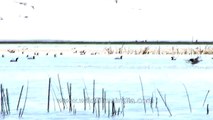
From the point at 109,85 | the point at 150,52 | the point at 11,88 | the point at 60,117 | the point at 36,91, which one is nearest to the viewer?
the point at 60,117

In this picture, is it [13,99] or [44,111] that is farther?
[13,99]

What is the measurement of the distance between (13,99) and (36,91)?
4.30 meters

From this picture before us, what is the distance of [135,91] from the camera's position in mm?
32906

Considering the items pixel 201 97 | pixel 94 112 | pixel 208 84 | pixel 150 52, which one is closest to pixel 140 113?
pixel 94 112

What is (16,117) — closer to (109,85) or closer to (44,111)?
(44,111)

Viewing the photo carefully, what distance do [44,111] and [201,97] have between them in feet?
27.6

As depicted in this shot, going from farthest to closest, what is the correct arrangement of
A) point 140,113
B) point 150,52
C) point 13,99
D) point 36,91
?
Answer: point 150,52 → point 36,91 → point 13,99 → point 140,113

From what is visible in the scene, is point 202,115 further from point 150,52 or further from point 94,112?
point 150,52

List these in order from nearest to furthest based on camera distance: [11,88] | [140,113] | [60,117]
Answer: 1. [60,117]
2. [140,113]
3. [11,88]

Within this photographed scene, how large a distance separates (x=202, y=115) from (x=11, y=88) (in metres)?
14.8

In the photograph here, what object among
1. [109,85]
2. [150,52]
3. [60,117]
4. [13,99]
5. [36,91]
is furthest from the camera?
[150,52]

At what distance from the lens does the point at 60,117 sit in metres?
21.5

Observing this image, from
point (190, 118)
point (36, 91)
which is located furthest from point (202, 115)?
point (36, 91)

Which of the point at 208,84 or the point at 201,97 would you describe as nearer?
the point at 201,97
